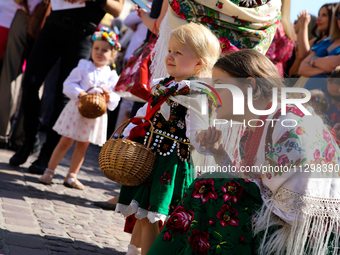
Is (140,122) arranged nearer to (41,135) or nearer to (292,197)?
(292,197)

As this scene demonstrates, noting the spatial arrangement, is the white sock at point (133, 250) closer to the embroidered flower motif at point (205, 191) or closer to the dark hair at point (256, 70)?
the embroidered flower motif at point (205, 191)

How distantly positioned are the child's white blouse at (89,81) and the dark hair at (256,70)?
2409 millimetres

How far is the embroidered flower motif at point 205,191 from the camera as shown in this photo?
1772 millimetres

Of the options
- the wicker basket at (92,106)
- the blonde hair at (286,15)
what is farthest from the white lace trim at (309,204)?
the wicker basket at (92,106)

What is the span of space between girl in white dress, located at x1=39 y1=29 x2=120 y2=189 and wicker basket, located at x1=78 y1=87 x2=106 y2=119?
5.5 inches

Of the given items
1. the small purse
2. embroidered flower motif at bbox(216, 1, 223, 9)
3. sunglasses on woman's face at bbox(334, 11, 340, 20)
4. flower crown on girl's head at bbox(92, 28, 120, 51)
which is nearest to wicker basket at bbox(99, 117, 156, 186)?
embroidered flower motif at bbox(216, 1, 223, 9)

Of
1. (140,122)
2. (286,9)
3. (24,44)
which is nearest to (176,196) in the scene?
(140,122)

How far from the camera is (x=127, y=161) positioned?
7.31ft

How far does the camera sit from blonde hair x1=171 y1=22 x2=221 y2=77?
8.16 feet

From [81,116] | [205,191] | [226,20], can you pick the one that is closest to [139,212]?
[205,191]

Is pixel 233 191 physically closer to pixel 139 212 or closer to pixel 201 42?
pixel 139 212

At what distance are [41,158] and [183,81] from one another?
246 centimetres

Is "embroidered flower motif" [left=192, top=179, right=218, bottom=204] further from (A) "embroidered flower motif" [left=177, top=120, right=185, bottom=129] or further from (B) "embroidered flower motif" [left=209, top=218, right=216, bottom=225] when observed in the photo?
(A) "embroidered flower motif" [left=177, top=120, right=185, bottom=129]

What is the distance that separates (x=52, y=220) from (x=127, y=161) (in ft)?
3.51
